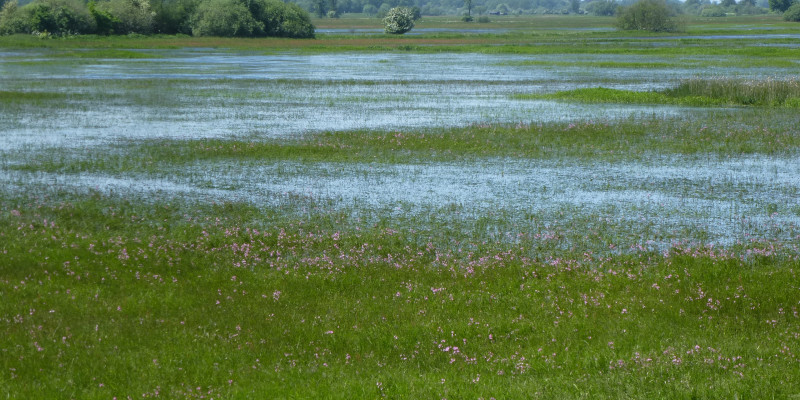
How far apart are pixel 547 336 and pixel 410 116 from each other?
2774cm

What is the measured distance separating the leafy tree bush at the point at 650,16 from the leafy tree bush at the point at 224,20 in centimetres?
6593

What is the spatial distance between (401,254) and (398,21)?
434 feet

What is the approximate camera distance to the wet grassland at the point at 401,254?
9828 mm

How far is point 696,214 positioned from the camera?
62.0 ft

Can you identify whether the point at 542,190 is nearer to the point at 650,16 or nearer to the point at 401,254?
the point at 401,254

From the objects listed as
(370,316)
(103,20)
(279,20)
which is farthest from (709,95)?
(103,20)

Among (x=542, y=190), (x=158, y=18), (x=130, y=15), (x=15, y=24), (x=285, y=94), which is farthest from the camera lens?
(x=158, y=18)

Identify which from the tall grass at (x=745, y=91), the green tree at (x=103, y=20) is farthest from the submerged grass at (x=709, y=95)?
the green tree at (x=103, y=20)

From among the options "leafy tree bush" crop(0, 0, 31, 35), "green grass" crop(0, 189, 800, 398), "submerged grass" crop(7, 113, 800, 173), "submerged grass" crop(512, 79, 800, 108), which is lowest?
"green grass" crop(0, 189, 800, 398)

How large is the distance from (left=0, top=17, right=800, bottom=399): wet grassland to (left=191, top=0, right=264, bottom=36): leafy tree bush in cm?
8875

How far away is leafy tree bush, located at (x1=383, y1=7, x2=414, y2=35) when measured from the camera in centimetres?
14306

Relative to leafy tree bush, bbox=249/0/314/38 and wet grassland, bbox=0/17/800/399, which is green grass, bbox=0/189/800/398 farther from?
leafy tree bush, bbox=249/0/314/38

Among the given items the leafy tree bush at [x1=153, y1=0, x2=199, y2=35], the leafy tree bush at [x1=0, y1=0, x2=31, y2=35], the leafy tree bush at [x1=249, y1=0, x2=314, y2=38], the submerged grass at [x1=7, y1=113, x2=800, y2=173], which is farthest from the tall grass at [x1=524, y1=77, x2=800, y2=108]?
the leafy tree bush at [x1=153, y1=0, x2=199, y2=35]

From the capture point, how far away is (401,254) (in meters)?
15.4
